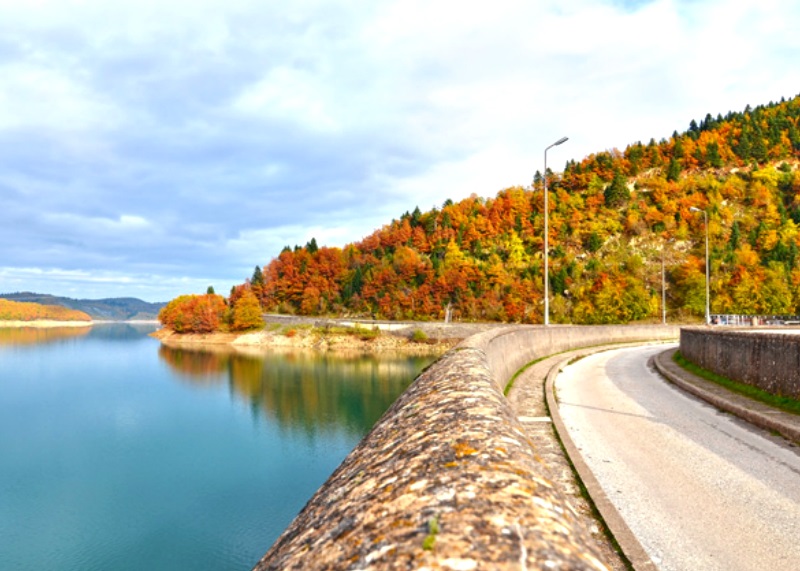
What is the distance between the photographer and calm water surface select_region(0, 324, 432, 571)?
20469 millimetres

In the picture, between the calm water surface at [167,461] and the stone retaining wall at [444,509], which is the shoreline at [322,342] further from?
the stone retaining wall at [444,509]

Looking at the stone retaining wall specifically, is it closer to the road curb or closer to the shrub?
the road curb

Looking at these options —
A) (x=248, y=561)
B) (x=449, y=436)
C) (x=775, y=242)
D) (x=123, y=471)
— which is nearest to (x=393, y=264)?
(x=775, y=242)

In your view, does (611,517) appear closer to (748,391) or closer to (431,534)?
(431,534)

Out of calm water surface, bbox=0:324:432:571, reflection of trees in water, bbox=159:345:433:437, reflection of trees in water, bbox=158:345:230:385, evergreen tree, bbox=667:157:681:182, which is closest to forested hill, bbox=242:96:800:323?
evergreen tree, bbox=667:157:681:182

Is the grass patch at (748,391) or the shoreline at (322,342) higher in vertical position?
the grass patch at (748,391)

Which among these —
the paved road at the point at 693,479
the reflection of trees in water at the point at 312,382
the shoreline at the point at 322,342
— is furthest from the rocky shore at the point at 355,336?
the paved road at the point at 693,479

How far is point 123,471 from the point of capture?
28.8 meters

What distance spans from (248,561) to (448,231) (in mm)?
146575

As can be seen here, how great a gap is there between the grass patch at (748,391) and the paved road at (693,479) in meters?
1.25

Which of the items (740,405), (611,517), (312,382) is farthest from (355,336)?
(611,517)

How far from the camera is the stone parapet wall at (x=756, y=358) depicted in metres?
12.8

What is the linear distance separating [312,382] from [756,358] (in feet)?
156

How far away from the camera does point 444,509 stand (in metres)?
2.13
